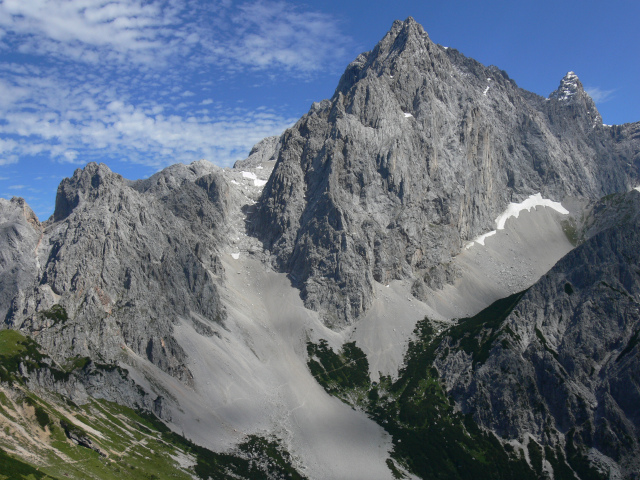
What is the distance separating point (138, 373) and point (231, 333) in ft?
114

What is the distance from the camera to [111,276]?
159m

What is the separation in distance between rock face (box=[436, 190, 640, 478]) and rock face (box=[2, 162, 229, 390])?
261ft

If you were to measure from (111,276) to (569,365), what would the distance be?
426ft

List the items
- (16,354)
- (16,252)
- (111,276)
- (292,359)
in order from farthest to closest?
(292,359) < (16,252) < (111,276) < (16,354)

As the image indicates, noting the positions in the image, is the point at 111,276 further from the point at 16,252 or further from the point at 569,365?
the point at 569,365

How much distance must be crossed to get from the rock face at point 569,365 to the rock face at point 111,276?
79.7 meters

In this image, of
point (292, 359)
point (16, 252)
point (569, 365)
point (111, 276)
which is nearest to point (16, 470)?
point (111, 276)

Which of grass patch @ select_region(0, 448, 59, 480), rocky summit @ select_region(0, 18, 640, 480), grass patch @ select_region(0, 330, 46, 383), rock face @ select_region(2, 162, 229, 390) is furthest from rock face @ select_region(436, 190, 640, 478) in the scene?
grass patch @ select_region(0, 448, 59, 480)

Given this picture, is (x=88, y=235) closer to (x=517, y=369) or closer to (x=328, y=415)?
(x=328, y=415)

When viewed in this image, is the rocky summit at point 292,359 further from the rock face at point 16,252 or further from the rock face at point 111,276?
the rock face at point 16,252

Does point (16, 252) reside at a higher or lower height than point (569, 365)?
higher

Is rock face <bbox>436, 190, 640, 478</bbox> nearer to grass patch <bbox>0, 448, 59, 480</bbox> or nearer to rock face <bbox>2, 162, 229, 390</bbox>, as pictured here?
rock face <bbox>2, 162, 229, 390</bbox>

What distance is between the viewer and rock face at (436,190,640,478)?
141375 mm

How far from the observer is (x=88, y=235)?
537ft
